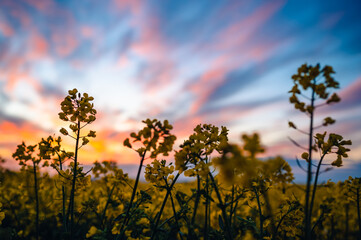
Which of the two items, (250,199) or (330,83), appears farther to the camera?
(250,199)

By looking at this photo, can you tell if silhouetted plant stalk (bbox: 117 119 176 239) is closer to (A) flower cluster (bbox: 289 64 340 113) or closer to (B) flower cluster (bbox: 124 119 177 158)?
(B) flower cluster (bbox: 124 119 177 158)

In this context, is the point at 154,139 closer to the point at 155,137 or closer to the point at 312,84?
the point at 155,137

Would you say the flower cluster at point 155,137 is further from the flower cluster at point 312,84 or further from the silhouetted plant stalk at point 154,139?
the flower cluster at point 312,84

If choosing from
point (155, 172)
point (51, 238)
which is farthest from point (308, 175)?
point (51, 238)

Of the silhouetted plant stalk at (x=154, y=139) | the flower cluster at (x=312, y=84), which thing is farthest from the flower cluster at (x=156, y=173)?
the flower cluster at (x=312, y=84)

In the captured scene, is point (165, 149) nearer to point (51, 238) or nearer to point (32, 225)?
point (51, 238)

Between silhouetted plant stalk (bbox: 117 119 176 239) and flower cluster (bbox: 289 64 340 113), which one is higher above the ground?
flower cluster (bbox: 289 64 340 113)

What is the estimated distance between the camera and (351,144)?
128 inches

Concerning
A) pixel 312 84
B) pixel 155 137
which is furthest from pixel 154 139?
pixel 312 84

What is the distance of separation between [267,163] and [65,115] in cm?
A: 340

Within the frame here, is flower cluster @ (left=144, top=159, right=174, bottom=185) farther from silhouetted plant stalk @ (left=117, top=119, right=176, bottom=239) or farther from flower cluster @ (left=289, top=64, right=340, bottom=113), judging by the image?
flower cluster @ (left=289, top=64, right=340, bottom=113)

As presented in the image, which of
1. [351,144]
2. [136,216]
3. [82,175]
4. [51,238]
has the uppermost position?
[351,144]

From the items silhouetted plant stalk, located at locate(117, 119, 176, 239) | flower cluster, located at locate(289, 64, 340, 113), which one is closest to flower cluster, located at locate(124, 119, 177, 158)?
silhouetted plant stalk, located at locate(117, 119, 176, 239)

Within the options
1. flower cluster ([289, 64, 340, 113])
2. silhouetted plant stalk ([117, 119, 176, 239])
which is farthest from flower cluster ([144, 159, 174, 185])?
flower cluster ([289, 64, 340, 113])
